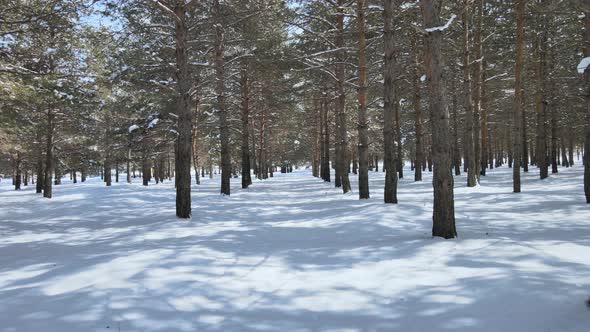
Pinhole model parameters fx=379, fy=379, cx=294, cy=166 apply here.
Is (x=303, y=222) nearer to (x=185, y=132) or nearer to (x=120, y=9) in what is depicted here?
(x=185, y=132)

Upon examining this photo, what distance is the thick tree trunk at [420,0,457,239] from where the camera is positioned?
6.29 metres

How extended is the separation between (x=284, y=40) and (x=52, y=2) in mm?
7959

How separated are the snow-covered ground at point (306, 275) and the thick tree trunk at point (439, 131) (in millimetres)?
381

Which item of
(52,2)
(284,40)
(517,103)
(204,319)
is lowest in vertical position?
(204,319)

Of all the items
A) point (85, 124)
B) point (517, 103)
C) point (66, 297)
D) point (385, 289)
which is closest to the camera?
point (66, 297)

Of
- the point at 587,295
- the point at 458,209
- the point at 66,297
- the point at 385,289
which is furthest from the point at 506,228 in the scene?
the point at 66,297

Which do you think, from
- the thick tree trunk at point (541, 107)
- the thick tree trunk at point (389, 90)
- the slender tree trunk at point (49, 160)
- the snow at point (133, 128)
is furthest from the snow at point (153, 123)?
the thick tree trunk at point (541, 107)

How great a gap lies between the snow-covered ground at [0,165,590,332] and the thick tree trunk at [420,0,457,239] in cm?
38

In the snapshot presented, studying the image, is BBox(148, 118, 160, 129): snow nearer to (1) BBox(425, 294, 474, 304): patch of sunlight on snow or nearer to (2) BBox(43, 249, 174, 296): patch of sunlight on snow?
(2) BBox(43, 249, 174, 296): patch of sunlight on snow

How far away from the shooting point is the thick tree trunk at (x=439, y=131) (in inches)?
248

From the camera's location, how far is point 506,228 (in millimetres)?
7012

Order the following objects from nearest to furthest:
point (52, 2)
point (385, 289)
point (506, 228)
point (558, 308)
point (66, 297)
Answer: point (558, 308), point (66, 297), point (385, 289), point (506, 228), point (52, 2)

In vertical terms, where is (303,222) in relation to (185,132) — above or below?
below

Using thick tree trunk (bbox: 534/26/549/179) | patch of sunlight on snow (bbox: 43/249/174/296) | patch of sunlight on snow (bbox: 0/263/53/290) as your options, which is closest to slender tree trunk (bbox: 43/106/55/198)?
patch of sunlight on snow (bbox: 0/263/53/290)
